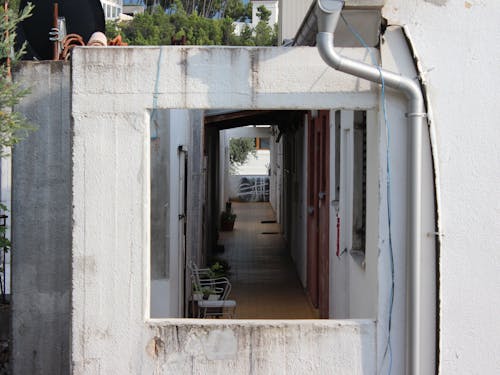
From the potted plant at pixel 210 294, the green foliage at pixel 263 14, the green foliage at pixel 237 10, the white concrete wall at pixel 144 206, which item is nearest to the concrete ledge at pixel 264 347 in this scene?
the white concrete wall at pixel 144 206

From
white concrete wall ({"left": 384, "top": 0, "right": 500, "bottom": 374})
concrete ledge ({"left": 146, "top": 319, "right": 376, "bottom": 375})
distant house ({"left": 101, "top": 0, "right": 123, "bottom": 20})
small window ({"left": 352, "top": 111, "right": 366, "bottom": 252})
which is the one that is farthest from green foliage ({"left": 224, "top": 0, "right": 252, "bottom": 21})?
concrete ledge ({"left": 146, "top": 319, "right": 376, "bottom": 375})

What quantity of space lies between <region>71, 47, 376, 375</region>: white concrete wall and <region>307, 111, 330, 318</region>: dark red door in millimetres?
3743

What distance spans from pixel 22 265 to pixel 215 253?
893cm

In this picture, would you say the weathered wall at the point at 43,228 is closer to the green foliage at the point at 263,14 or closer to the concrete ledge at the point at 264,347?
the concrete ledge at the point at 264,347

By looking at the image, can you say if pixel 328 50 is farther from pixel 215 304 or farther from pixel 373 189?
pixel 215 304

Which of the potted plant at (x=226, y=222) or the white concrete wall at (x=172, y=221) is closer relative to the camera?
the white concrete wall at (x=172, y=221)

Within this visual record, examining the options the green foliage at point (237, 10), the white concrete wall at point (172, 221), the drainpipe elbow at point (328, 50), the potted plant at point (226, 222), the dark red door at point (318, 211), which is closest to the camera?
the drainpipe elbow at point (328, 50)

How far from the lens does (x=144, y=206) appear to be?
16.7ft

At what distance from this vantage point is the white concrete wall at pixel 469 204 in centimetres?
489

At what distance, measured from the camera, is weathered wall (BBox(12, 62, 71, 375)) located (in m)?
6.52

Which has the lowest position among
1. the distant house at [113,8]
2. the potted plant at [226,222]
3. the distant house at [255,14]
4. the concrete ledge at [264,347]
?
the concrete ledge at [264,347]

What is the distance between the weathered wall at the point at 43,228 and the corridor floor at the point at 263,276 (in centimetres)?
343

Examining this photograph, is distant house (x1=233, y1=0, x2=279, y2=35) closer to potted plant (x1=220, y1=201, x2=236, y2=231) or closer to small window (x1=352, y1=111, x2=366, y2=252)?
potted plant (x1=220, y1=201, x2=236, y2=231)

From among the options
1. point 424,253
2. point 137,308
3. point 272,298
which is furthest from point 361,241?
point 272,298
